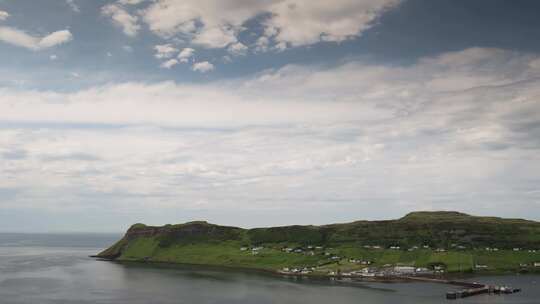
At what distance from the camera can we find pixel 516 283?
188375 millimetres

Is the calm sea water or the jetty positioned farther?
the jetty

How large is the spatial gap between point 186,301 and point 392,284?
269 feet

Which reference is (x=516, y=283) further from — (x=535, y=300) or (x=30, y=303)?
(x=30, y=303)

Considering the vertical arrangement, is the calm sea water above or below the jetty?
below

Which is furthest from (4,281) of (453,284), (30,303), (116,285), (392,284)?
(453,284)

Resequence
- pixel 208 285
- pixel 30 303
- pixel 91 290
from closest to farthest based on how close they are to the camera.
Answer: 1. pixel 30 303
2. pixel 91 290
3. pixel 208 285

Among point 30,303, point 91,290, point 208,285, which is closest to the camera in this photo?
point 30,303

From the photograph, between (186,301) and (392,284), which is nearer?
(186,301)

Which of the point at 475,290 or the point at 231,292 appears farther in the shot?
the point at 231,292

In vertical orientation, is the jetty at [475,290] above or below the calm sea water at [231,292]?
above

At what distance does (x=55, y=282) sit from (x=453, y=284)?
153 metres

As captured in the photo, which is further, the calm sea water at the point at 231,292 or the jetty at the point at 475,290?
the jetty at the point at 475,290

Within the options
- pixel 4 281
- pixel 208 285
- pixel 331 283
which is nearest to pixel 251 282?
pixel 208 285

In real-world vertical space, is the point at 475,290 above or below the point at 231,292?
above
